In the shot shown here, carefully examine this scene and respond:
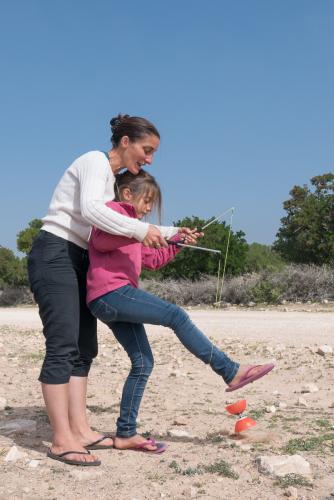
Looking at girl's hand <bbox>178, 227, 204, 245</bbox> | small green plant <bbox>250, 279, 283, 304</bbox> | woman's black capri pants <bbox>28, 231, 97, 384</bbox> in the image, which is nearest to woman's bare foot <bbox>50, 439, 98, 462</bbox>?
woman's black capri pants <bbox>28, 231, 97, 384</bbox>

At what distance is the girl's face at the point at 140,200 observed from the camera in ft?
11.5

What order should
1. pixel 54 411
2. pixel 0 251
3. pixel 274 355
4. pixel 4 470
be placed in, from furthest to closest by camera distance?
pixel 0 251
pixel 274 355
pixel 54 411
pixel 4 470

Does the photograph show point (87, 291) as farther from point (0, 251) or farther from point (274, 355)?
point (0, 251)

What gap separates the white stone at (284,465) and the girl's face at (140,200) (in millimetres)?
1509

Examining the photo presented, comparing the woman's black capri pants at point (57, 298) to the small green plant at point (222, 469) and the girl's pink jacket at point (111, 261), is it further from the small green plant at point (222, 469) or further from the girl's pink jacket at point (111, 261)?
the small green plant at point (222, 469)

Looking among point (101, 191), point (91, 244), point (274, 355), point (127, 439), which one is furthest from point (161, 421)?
point (274, 355)

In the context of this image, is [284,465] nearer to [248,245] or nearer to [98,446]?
[98,446]

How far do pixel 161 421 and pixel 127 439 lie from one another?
2.51 feet

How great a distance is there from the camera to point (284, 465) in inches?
118

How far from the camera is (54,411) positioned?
132 inches

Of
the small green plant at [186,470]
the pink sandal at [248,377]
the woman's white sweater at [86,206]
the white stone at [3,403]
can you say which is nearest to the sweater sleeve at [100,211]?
the woman's white sweater at [86,206]

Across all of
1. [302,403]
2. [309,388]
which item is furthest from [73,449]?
[309,388]

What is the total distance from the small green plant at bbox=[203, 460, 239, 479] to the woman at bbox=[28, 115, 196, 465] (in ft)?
2.04

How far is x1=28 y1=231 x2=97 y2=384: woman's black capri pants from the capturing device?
3346 millimetres
